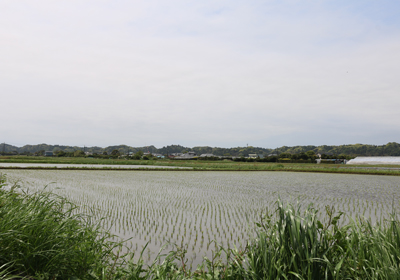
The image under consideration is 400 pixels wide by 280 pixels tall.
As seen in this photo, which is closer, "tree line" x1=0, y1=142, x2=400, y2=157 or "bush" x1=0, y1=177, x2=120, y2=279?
"bush" x1=0, y1=177, x2=120, y2=279

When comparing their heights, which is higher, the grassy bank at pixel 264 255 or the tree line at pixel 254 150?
the tree line at pixel 254 150

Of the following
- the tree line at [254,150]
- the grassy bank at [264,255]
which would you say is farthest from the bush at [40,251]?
the tree line at [254,150]

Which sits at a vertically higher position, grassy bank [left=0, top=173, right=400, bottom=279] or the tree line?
the tree line

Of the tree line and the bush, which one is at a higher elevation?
the tree line

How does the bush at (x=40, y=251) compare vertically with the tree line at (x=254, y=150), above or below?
below

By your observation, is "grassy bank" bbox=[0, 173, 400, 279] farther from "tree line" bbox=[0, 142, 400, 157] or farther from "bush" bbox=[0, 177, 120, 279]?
"tree line" bbox=[0, 142, 400, 157]

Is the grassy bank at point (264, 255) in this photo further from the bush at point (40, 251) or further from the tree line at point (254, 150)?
the tree line at point (254, 150)

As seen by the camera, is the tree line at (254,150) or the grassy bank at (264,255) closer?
the grassy bank at (264,255)

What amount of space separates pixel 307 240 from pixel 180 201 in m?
7.95

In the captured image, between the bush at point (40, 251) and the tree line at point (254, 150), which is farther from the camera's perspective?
the tree line at point (254, 150)

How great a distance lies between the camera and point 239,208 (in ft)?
29.8

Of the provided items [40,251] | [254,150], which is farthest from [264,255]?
[254,150]

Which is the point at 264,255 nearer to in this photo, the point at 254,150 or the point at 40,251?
the point at 40,251

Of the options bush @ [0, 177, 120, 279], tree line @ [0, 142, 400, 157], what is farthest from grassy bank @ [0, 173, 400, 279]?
tree line @ [0, 142, 400, 157]
